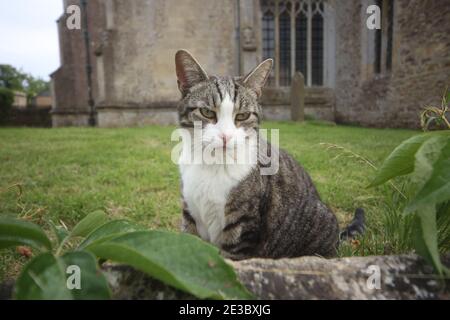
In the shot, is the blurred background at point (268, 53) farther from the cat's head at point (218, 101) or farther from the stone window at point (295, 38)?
the cat's head at point (218, 101)

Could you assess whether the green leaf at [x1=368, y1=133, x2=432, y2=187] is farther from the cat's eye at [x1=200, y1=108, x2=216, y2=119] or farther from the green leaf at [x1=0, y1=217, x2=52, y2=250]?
the cat's eye at [x1=200, y1=108, x2=216, y2=119]

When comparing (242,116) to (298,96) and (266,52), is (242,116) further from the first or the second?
(266,52)

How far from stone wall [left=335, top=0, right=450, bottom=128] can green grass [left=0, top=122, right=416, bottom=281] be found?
4.10 m

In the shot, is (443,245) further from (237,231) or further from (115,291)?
(115,291)

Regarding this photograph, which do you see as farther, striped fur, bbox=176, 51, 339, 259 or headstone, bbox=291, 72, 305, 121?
headstone, bbox=291, 72, 305, 121

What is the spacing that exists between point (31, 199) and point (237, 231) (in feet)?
8.66

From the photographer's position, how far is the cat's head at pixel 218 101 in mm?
2074

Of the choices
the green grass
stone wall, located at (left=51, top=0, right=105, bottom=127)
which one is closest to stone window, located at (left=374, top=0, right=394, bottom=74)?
the green grass

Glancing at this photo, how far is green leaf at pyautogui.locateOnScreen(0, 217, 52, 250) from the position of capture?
905 millimetres

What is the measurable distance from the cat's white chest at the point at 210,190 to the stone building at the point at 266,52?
10.4 metres

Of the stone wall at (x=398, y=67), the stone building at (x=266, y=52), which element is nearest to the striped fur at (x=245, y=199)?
the stone wall at (x=398, y=67)

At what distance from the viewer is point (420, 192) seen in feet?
3.00

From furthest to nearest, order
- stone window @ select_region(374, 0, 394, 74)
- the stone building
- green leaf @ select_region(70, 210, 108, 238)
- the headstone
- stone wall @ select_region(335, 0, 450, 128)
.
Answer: the headstone
the stone building
stone window @ select_region(374, 0, 394, 74)
stone wall @ select_region(335, 0, 450, 128)
green leaf @ select_region(70, 210, 108, 238)

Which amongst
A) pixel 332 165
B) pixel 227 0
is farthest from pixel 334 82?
pixel 332 165
